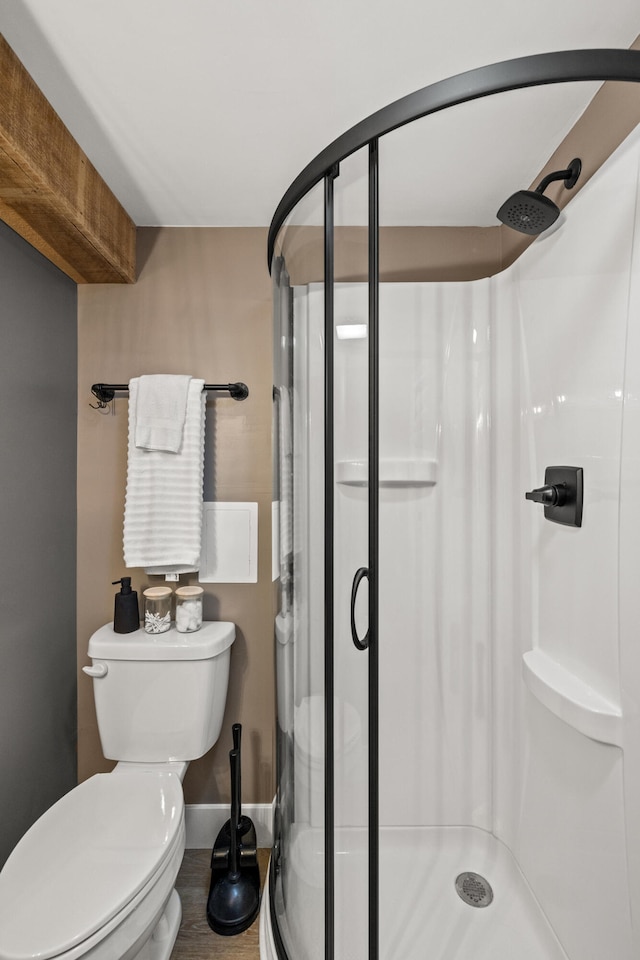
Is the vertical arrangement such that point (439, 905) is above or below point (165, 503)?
below

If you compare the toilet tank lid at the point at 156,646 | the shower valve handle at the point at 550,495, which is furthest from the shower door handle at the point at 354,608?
the toilet tank lid at the point at 156,646

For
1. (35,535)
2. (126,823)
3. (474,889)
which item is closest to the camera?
(474,889)

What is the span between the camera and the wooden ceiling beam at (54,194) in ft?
3.78

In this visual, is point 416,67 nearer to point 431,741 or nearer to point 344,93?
point 344,93

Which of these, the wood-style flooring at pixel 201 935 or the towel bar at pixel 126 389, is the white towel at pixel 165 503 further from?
the wood-style flooring at pixel 201 935

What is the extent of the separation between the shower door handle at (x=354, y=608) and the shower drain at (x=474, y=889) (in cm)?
59

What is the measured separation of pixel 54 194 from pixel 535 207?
3.80 feet

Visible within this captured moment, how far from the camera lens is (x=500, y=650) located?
1113mm

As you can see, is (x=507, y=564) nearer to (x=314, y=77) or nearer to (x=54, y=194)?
(x=314, y=77)

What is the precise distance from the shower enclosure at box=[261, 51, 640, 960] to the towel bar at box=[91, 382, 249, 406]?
68 cm

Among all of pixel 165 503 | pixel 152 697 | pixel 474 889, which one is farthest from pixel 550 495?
pixel 152 697

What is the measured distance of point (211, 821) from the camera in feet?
6.17

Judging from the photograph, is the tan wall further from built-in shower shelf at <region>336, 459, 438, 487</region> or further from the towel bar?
built-in shower shelf at <region>336, 459, 438, 487</region>

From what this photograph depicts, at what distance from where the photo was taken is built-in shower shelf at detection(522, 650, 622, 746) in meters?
1.02
